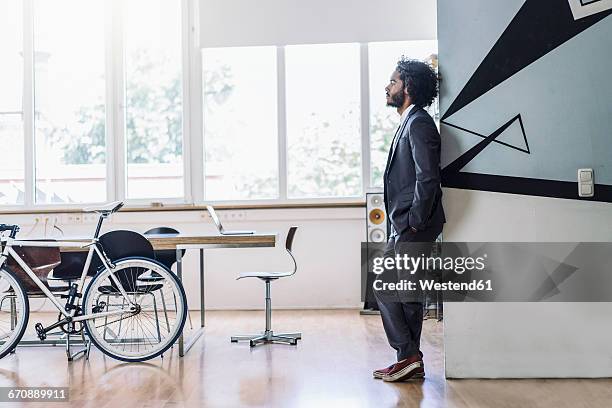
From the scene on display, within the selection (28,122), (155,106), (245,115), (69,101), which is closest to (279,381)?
(245,115)

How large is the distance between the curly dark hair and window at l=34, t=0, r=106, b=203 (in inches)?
164

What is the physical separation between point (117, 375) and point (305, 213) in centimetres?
321

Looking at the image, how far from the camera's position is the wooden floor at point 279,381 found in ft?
10.6

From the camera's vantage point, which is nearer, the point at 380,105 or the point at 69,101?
the point at 380,105

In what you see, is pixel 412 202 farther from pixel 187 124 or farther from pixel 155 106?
pixel 155 106

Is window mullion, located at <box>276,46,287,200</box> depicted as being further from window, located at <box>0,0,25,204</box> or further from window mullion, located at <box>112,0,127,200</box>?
window, located at <box>0,0,25,204</box>

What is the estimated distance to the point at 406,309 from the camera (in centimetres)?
362

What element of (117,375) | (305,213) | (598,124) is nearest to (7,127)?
(305,213)

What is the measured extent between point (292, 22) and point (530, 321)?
164 inches

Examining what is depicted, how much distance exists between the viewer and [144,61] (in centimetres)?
701

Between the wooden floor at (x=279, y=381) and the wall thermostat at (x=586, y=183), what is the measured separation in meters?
0.94

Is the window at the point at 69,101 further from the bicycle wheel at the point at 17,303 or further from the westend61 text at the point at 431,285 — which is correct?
the westend61 text at the point at 431,285

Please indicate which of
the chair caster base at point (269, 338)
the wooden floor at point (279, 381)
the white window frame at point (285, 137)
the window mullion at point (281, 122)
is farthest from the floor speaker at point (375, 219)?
the chair caster base at point (269, 338)

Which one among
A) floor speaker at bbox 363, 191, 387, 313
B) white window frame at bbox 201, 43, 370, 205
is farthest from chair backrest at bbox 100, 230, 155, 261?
white window frame at bbox 201, 43, 370, 205
